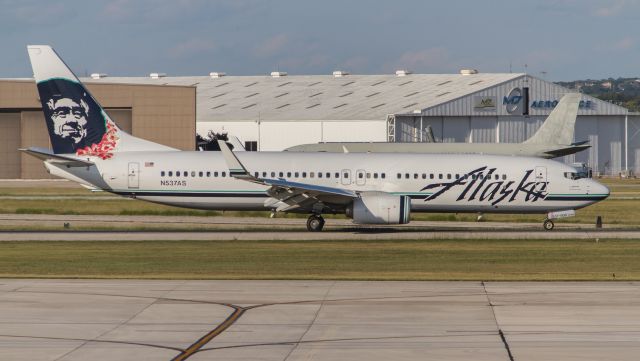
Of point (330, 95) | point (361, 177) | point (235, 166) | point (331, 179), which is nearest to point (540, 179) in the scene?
point (361, 177)

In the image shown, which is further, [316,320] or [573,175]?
[573,175]

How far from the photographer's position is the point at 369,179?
46.3 metres

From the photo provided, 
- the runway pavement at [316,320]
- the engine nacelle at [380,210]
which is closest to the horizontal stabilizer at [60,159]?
the engine nacelle at [380,210]

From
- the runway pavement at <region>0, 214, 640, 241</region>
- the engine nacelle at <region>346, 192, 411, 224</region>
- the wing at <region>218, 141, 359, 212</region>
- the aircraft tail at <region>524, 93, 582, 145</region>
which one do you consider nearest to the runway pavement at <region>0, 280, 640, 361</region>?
the runway pavement at <region>0, 214, 640, 241</region>

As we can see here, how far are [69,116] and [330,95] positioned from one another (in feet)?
248

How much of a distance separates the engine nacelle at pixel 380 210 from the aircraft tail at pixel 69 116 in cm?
1105

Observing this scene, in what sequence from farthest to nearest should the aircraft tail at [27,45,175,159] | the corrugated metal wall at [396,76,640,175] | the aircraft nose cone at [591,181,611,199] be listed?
the corrugated metal wall at [396,76,640,175]
the aircraft tail at [27,45,175,159]
the aircraft nose cone at [591,181,611,199]

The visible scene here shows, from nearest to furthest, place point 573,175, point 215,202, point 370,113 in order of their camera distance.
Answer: point 573,175 → point 215,202 → point 370,113

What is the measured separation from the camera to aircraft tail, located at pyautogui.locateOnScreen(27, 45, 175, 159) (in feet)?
158

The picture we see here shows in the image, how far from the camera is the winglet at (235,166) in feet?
141

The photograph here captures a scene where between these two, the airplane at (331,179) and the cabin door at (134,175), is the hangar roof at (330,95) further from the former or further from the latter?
the cabin door at (134,175)

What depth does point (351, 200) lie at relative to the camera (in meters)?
44.5

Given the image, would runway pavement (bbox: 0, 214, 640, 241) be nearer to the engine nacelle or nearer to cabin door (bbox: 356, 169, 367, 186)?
the engine nacelle

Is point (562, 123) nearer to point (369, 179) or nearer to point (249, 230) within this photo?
point (369, 179)
